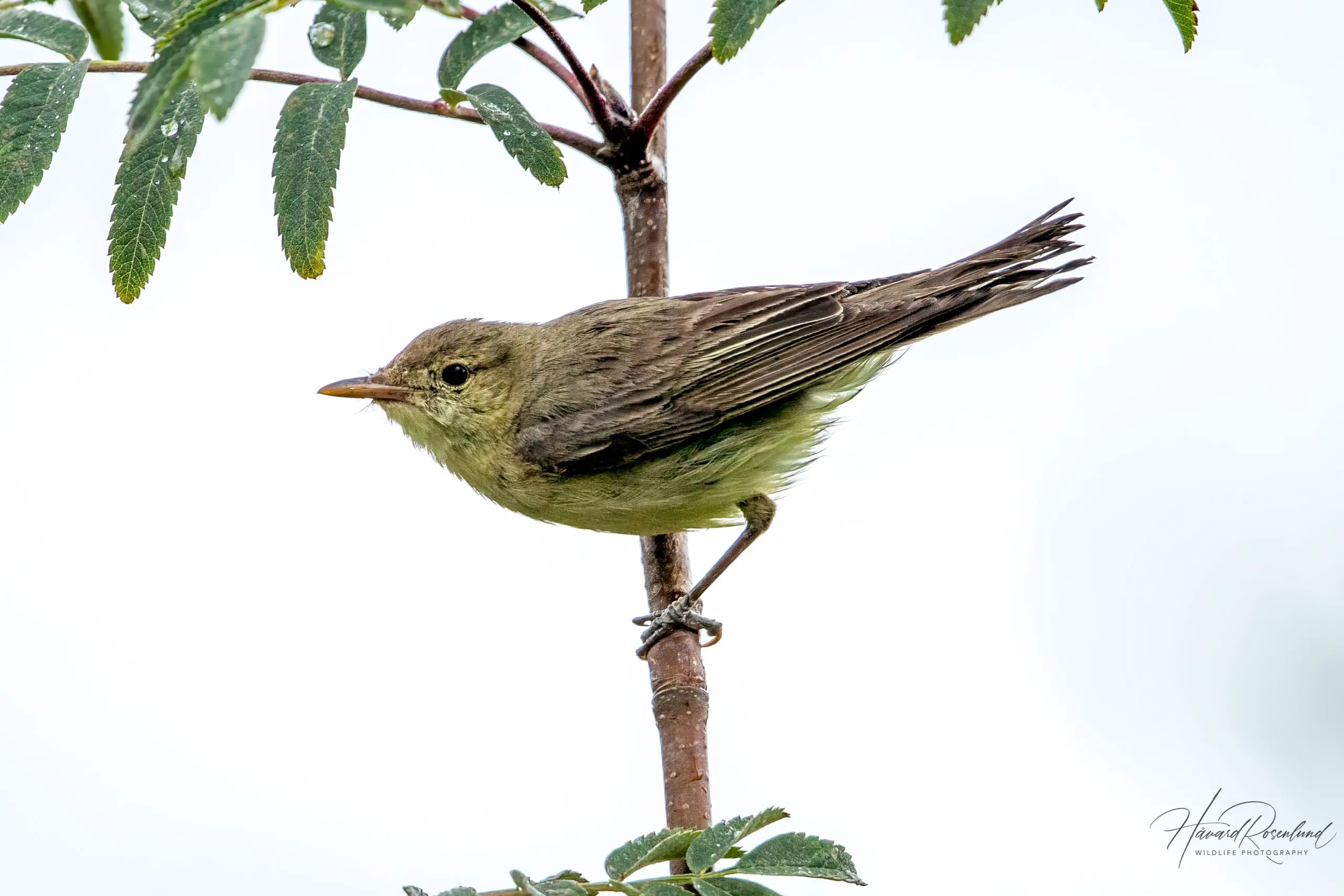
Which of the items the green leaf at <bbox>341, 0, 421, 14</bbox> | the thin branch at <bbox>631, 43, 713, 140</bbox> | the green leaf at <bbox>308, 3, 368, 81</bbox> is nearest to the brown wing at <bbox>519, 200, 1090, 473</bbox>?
the thin branch at <bbox>631, 43, 713, 140</bbox>

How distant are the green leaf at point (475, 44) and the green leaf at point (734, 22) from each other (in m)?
0.80

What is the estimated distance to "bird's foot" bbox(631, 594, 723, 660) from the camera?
4.36 metres

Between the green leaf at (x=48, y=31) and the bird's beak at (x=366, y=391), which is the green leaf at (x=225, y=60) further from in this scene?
the bird's beak at (x=366, y=391)

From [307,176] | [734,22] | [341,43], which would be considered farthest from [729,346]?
[734,22]

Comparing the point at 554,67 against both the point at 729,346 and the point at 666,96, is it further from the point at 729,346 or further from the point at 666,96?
the point at 729,346

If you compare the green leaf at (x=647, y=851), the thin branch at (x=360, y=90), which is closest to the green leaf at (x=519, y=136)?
the thin branch at (x=360, y=90)

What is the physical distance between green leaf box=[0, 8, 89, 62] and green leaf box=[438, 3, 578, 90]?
84cm

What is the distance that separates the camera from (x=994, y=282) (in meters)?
4.44

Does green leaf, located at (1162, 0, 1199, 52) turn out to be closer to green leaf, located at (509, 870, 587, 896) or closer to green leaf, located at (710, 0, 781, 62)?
green leaf, located at (710, 0, 781, 62)

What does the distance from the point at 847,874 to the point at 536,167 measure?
173 cm

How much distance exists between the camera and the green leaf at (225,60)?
1.74 meters

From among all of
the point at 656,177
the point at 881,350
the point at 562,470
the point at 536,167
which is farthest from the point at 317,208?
the point at 881,350

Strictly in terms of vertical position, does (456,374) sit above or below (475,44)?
below

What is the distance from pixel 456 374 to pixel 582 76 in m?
1.87
